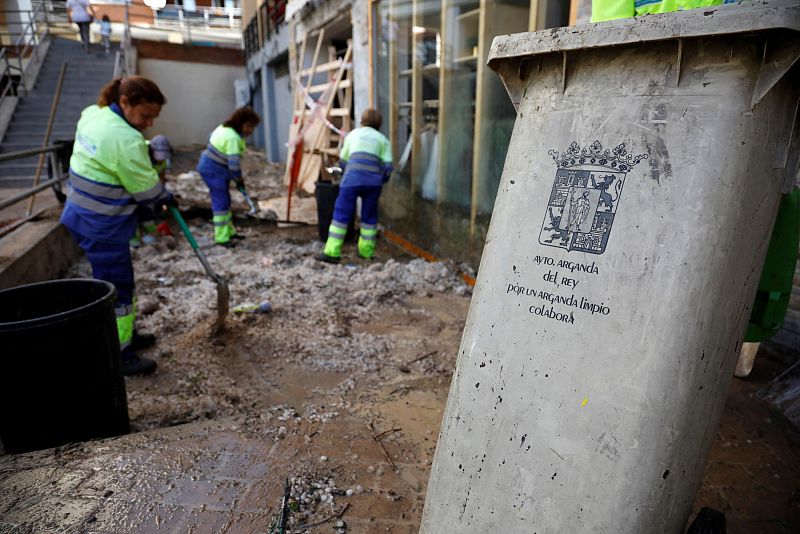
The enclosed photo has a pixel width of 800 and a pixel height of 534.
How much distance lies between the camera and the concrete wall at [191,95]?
55.6 ft

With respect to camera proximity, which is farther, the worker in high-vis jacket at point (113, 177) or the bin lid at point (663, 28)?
the worker in high-vis jacket at point (113, 177)

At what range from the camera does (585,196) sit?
1.33 metres

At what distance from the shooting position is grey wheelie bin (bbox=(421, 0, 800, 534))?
46.3 inches

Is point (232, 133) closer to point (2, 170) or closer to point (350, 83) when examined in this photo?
point (350, 83)

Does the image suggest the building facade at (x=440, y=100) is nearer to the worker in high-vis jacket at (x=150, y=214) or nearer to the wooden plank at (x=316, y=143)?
the wooden plank at (x=316, y=143)

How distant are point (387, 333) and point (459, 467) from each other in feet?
7.78

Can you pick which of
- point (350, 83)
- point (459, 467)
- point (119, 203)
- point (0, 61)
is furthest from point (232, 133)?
point (0, 61)

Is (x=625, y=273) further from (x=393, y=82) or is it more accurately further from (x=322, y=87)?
(x=322, y=87)

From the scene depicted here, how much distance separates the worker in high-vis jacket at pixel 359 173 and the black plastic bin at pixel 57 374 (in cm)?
323

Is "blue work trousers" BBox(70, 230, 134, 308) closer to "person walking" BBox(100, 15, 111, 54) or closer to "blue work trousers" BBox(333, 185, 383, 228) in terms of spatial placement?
"blue work trousers" BBox(333, 185, 383, 228)

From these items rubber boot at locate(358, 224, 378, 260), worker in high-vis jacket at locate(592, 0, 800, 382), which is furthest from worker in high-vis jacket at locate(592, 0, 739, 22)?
rubber boot at locate(358, 224, 378, 260)

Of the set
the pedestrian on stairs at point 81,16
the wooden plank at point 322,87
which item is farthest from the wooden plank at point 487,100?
the pedestrian on stairs at point 81,16

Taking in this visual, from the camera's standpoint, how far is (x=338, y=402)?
2664mm

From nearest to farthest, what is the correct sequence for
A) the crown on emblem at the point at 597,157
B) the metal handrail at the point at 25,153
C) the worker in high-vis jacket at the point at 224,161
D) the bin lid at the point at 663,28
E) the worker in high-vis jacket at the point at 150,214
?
the bin lid at the point at 663,28, the crown on emblem at the point at 597,157, the worker in high-vis jacket at the point at 150,214, the metal handrail at the point at 25,153, the worker in high-vis jacket at the point at 224,161
